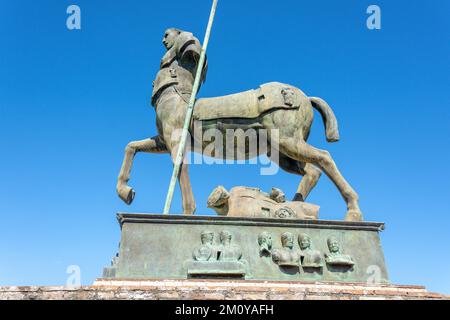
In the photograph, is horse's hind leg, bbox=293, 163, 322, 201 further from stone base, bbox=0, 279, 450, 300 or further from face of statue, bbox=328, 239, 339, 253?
stone base, bbox=0, 279, 450, 300

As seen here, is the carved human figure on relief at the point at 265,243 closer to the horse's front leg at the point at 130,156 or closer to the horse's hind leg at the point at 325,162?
the horse's hind leg at the point at 325,162

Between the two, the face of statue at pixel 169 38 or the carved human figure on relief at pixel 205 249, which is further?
the face of statue at pixel 169 38

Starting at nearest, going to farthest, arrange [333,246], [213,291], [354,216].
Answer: [213,291]
[333,246]
[354,216]

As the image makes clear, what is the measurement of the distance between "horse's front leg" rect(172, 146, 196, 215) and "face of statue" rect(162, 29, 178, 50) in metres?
2.29

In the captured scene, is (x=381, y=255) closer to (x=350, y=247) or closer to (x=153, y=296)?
(x=350, y=247)

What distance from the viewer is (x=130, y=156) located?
984 cm

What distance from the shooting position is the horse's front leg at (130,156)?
9609 mm

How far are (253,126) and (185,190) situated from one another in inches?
65.2

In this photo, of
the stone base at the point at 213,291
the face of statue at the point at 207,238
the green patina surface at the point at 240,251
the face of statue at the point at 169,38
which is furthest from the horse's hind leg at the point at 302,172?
the face of statue at the point at 169,38

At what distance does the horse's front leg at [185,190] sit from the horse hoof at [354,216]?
2.62 meters

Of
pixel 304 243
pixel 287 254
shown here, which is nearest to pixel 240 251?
pixel 287 254

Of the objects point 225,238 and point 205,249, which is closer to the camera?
point 205,249

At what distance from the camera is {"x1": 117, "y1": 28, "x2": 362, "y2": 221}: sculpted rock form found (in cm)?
920

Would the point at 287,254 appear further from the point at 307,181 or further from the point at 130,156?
the point at 130,156
